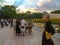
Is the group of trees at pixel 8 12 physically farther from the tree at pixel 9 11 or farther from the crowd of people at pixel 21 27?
the crowd of people at pixel 21 27

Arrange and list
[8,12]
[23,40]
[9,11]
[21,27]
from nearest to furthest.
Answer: [23,40] → [21,27] → [8,12] → [9,11]

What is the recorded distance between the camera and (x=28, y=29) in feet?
78.5

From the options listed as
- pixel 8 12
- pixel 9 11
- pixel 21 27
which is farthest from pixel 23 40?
pixel 9 11

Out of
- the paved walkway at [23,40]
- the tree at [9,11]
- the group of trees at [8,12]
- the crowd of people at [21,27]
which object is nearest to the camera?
the paved walkway at [23,40]

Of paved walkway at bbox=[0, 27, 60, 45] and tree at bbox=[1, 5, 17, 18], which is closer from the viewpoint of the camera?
paved walkway at bbox=[0, 27, 60, 45]

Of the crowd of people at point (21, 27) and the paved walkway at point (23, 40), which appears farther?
the crowd of people at point (21, 27)

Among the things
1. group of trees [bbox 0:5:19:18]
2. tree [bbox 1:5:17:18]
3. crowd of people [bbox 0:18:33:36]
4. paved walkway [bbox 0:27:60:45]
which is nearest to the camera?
paved walkway [bbox 0:27:60:45]

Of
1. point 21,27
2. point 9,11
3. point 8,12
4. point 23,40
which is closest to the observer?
point 23,40

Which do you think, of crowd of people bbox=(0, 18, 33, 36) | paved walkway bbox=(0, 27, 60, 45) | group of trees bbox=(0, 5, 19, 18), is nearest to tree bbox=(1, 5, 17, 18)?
group of trees bbox=(0, 5, 19, 18)

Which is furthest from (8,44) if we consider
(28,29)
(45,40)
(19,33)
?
(28,29)

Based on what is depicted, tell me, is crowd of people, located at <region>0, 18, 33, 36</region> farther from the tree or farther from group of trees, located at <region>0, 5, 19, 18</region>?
the tree

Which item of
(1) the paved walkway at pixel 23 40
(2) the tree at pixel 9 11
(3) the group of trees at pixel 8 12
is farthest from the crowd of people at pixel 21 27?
(2) the tree at pixel 9 11

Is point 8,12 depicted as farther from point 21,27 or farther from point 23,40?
point 23,40

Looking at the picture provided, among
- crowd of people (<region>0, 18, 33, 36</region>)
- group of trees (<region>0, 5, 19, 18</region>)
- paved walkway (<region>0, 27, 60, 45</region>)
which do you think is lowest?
paved walkway (<region>0, 27, 60, 45</region>)
